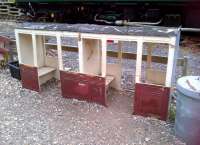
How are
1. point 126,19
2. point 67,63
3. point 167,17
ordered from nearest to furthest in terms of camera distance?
point 67,63 → point 167,17 → point 126,19

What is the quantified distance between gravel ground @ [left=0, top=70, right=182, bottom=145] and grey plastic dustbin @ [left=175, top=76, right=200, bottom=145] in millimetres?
243

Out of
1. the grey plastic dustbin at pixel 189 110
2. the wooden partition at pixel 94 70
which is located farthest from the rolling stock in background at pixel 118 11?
the grey plastic dustbin at pixel 189 110

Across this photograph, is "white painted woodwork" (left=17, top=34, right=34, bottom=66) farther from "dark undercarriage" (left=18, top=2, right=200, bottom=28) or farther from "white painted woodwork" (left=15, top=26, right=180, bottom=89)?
"dark undercarriage" (left=18, top=2, right=200, bottom=28)

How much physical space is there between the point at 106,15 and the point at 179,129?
7620 mm

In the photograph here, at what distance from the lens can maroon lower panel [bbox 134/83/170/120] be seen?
166 inches

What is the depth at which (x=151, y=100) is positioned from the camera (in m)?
4.33

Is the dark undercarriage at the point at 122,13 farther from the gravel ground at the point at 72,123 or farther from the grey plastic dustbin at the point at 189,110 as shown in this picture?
the grey plastic dustbin at the point at 189,110

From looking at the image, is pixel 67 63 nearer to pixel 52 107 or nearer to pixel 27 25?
pixel 27 25

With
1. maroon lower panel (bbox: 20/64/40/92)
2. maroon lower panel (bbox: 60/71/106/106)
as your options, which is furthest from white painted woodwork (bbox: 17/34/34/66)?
maroon lower panel (bbox: 60/71/106/106)

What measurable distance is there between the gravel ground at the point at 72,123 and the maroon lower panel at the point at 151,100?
12cm

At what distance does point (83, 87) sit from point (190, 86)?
1.99 meters

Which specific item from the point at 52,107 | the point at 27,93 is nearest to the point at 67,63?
the point at 27,93

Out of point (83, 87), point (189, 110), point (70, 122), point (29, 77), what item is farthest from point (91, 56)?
point (189, 110)

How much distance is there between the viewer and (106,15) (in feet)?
35.3
